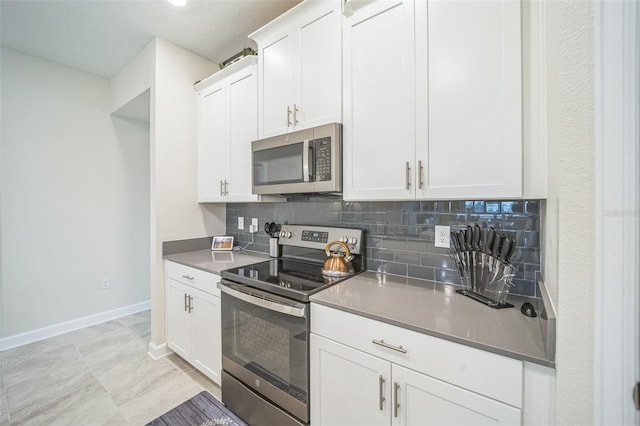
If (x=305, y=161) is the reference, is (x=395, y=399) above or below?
below

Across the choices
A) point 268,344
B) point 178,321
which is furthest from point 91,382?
point 268,344

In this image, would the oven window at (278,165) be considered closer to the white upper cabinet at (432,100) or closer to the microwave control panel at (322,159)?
the microwave control panel at (322,159)

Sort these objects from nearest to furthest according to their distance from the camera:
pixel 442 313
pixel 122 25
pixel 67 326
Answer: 1. pixel 442 313
2. pixel 122 25
3. pixel 67 326

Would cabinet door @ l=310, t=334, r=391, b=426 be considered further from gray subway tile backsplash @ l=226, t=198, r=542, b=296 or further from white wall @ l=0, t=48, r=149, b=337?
white wall @ l=0, t=48, r=149, b=337

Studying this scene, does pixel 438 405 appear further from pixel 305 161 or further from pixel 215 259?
pixel 215 259

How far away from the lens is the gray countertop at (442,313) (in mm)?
833

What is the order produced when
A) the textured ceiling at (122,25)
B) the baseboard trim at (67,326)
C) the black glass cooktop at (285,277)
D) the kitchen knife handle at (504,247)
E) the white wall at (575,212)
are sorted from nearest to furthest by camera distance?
the white wall at (575,212) → the kitchen knife handle at (504,247) → the black glass cooktop at (285,277) → the textured ceiling at (122,25) → the baseboard trim at (67,326)

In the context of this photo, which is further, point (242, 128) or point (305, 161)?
point (242, 128)

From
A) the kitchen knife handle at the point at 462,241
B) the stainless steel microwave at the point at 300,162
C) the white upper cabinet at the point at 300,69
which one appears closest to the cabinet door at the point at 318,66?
the white upper cabinet at the point at 300,69

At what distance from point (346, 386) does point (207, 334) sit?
1.16 m

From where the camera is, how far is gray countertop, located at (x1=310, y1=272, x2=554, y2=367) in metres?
0.83

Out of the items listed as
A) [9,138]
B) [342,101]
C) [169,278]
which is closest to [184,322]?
[169,278]

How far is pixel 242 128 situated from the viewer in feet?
6.94

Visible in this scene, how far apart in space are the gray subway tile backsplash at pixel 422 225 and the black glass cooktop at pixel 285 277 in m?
0.36
